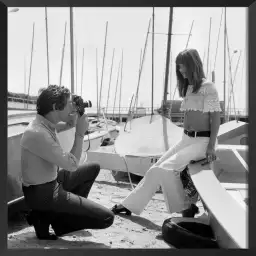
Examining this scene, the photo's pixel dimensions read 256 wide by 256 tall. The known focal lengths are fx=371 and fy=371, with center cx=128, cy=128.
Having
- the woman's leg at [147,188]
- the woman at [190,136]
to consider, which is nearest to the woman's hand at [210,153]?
the woman at [190,136]

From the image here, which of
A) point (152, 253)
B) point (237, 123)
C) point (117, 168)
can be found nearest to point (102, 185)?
point (117, 168)

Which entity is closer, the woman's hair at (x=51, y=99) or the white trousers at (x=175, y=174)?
the woman's hair at (x=51, y=99)

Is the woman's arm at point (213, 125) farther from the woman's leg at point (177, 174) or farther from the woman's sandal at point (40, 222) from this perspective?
the woman's sandal at point (40, 222)

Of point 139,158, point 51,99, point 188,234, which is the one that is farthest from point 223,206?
point 139,158

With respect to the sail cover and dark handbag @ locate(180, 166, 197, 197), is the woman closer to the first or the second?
dark handbag @ locate(180, 166, 197, 197)

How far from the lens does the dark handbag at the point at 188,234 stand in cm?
220

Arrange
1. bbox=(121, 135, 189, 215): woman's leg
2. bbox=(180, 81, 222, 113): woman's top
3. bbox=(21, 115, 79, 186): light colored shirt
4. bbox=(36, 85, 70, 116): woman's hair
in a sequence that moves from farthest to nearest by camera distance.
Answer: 1. bbox=(121, 135, 189, 215): woman's leg
2. bbox=(180, 81, 222, 113): woman's top
3. bbox=(36, 85, 70, 116): woman's hair
4. bbox=(21, 115, 79, 186): light colored shirt

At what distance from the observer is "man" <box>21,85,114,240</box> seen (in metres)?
2.04

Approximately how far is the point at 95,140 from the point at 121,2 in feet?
17.2

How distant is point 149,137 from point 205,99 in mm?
2249

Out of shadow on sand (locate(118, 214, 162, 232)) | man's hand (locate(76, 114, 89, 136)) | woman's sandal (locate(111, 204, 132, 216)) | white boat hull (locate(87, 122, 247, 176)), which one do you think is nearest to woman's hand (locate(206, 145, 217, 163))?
shadow on sand (locate(118, 214, 162, 232))

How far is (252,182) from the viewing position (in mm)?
1857

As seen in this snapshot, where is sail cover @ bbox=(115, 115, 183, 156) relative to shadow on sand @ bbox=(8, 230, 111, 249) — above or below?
above

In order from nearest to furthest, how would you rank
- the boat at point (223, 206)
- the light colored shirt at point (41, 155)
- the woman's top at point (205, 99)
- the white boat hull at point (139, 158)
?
the boat at point (223, 206), the light colored shirt at point (41, 155), the woman's top at point (205, 99), the white boat hull at point (139, 158)
